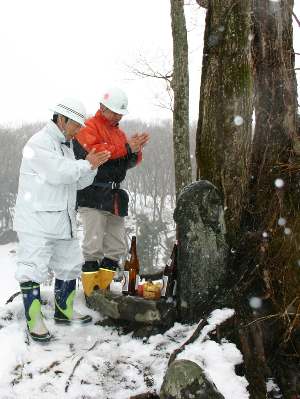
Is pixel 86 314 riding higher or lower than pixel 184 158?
lower

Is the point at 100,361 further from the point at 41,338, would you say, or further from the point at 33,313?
the point at 33,313

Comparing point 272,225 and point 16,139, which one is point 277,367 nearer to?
point 272,225

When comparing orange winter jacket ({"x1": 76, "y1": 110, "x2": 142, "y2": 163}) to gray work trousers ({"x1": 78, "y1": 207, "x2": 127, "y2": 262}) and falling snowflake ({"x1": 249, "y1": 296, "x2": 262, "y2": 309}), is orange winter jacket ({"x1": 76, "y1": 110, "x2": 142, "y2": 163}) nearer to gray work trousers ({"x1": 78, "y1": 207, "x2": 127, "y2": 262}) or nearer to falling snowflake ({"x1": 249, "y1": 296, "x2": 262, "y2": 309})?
gray work trousers ({"x1": 78, "y1": 207, "x2": 127, "y2": 262})

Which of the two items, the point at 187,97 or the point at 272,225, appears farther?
the point at 187,97

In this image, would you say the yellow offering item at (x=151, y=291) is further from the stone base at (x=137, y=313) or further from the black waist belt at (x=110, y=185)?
the black waist belt at (x=110, y=185)

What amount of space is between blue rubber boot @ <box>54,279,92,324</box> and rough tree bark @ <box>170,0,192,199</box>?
3.95 meters

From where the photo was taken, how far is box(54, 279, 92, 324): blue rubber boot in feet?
15.0

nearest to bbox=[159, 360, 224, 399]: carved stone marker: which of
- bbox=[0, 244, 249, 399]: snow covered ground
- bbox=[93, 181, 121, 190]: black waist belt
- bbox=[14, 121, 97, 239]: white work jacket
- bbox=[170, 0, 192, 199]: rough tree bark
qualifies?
bbox=[0, 244, 249, 399]: snow covered ground

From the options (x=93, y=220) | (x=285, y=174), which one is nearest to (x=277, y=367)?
(x=285, y=174)

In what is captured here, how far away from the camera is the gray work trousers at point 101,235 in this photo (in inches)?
199

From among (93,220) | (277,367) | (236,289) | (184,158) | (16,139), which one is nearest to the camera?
(277,367)

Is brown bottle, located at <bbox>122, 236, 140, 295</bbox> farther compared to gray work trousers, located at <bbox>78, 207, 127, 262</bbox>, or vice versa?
gray work trousers, located at <bbox>78, 207, 127, 262</bbox>

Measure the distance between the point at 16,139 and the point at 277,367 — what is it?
5268 cm

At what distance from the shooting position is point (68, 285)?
15.0 ft
